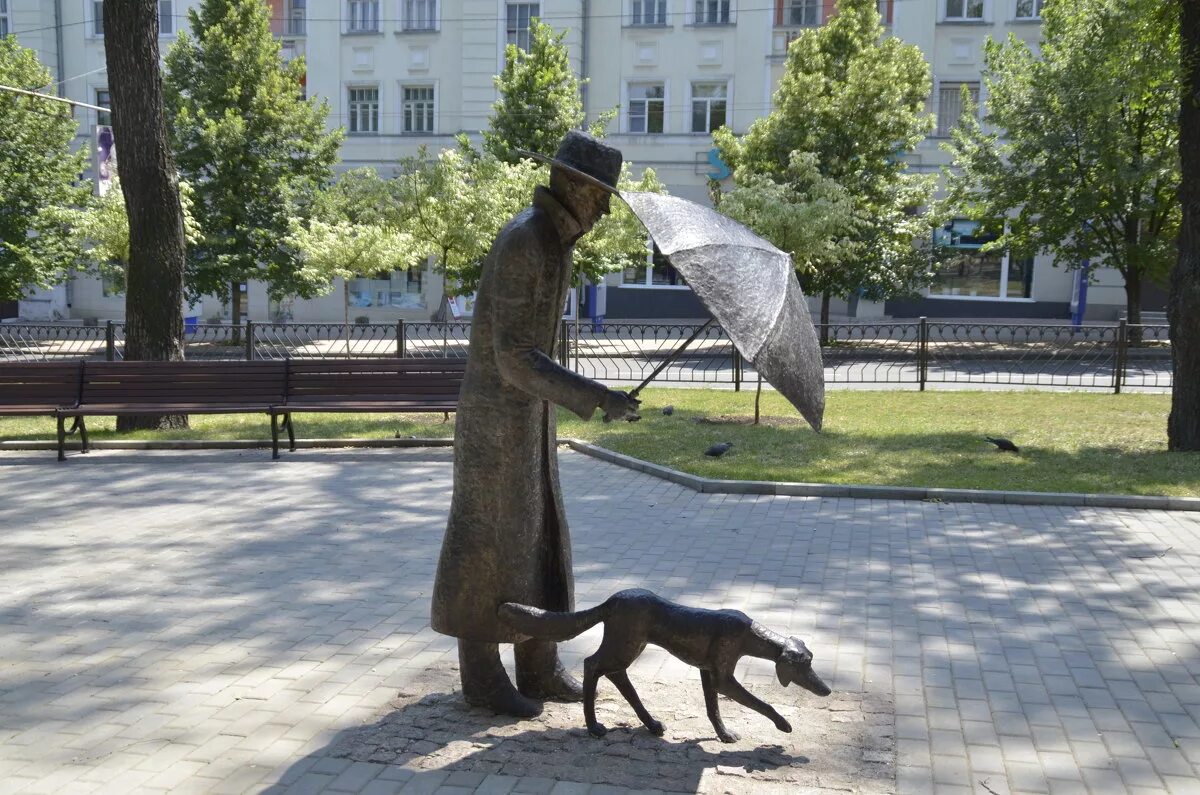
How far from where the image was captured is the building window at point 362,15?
116 feet

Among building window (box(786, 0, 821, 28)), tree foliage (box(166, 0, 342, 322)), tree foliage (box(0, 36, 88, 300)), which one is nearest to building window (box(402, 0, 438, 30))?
tree foliage (box(166, 0, 342, 322))

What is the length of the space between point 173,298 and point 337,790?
9.55 meters

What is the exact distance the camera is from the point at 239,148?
26172 millimetres

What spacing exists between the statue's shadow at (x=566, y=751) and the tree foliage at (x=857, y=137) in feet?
73.4

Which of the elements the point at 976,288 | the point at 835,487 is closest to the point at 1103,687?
the point at 835,487

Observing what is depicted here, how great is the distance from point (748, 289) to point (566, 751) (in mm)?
1883

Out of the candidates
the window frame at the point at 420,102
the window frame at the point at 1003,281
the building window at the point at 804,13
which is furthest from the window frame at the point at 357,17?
the window frame at the point at 1003,281

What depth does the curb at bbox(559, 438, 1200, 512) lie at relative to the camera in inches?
347

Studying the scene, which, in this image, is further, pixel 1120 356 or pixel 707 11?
pixel 707 11

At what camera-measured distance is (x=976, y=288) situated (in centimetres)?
3503

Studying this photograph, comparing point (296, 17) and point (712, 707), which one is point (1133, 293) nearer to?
point (712, 707)

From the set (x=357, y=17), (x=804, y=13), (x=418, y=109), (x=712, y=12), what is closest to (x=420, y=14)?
(x=357, y=17)

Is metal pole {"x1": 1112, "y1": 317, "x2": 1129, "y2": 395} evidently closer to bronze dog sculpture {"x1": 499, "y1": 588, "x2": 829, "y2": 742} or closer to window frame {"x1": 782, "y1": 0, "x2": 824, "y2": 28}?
bronze dog sculpture {"x1": 499, "y1": 588, "x2": 829, "y2": 742}

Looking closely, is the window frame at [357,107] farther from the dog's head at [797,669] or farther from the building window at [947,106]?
the dog's head at [797,669]
